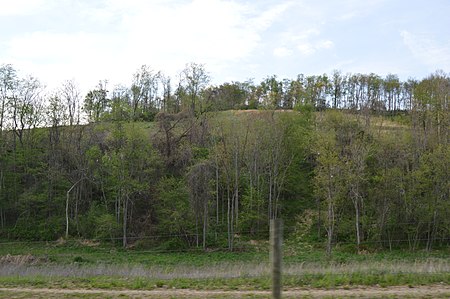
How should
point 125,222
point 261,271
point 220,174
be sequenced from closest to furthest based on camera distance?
point 261,271 → point 125,222 → point 220,174

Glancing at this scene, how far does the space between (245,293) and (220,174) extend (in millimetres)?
37956

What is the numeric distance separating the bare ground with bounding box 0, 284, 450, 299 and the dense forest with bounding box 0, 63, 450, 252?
27.0 meters

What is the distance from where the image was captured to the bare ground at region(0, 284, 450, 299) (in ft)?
36.8

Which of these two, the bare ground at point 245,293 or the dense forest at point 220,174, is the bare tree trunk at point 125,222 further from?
the bare ground at point 245,293

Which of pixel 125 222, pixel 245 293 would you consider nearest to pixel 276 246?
pixel 245 293

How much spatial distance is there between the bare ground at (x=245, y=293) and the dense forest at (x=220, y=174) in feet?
88.7

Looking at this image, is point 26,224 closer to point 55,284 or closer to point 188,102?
point 188,102

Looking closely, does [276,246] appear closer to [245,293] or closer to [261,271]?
[245,293]

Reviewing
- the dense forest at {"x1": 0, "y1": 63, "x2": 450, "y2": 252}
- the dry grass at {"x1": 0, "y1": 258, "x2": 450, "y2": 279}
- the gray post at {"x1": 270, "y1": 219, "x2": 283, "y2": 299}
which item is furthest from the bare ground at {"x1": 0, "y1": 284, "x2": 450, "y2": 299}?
the dense forest at {"x1": 0, "y1": 63, "x2": 450, "y2": 252}

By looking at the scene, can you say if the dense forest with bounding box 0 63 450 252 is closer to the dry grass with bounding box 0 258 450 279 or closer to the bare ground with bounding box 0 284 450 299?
the dry grass with bounding box 0 258 450 279

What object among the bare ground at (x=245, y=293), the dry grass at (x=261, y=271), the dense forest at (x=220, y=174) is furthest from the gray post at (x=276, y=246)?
the dense forest at (x=220, y=174)

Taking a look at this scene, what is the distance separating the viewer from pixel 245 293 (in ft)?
38.7

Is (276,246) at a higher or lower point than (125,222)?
higher

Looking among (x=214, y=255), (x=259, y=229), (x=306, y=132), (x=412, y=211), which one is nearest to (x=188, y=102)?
(x=306, y=132)
